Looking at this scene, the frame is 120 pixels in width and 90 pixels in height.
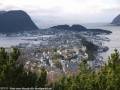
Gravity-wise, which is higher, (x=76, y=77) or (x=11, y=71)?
(x=11, y=71)

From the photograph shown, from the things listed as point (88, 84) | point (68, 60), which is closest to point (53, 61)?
point (68, 60)

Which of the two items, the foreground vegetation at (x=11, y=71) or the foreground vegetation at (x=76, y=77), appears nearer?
the foreground vegetation at (x=76, y=77)

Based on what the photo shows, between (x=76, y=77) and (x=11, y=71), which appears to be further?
(x=76, y=77)

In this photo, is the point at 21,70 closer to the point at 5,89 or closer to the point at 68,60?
the point at 5,89

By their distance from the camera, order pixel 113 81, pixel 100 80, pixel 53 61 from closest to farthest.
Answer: pixel 113 81
pixel 100 80
pixel 53 61

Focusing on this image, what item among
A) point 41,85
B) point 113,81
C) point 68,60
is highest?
point 113,81

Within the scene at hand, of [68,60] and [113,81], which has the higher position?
[113,81]

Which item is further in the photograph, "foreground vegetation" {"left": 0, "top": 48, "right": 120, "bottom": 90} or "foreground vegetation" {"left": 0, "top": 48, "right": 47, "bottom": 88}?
"foreground vegetation" {"left": 0, "top": 48, "right": 47, "bottom": 88}

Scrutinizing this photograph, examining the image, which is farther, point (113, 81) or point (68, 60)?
point (68, 60)
